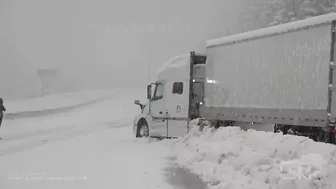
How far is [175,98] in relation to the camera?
14.3 m

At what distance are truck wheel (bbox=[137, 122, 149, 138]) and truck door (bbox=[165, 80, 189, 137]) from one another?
146 centimetres

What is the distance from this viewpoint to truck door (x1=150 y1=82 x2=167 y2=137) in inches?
574

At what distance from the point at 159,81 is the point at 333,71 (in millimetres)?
7717

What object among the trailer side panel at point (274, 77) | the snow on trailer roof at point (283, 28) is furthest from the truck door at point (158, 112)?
the snow on trailer roof at point (283, 28)

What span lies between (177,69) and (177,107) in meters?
1.50

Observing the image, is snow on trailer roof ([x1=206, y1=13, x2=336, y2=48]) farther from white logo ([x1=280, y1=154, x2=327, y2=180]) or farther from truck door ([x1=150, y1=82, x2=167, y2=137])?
white logo ([x1=280, y1=154, x2=327, y2=180])

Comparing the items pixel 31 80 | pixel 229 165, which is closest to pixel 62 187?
pixel 229 165

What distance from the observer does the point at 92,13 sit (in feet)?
646

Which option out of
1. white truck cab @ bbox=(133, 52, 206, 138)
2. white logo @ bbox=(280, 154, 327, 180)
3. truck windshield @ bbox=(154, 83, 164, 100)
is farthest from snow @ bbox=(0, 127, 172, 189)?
truck windshield @ bbox=(154, 83, 164, 100)

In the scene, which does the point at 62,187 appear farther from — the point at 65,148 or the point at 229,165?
the point at 65,148

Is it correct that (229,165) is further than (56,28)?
No

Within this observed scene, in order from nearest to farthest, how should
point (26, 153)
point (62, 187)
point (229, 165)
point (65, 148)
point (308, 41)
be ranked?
point (62, 187)
point (229, 165)
point (308, 41)
point (26, 153)
point (65, 148)

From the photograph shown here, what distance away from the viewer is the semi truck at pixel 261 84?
29.9 ft

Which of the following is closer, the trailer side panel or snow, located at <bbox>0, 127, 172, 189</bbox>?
snow, located at <bbox>0, 127, 172, 189</bbox>
